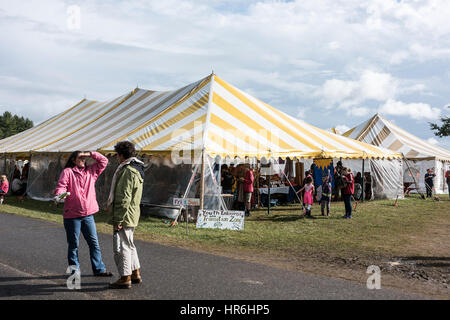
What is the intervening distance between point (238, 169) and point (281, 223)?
2.54 m

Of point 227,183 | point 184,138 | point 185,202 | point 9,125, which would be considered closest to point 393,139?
point 227,183

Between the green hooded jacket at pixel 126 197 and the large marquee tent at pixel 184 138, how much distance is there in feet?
19.3

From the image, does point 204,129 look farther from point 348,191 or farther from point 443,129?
point 443,129

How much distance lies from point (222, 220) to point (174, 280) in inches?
171

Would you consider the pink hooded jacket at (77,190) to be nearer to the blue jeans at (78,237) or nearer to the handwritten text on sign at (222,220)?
the blue jeans at (78,237)

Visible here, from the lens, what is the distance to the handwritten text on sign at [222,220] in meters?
9.17

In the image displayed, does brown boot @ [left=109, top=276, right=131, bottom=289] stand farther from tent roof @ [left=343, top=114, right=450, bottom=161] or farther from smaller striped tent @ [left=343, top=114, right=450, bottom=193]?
tent roof @ [left=343, top=114, right=450, bottom=161]

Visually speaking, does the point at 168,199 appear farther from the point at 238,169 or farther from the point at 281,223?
the point at 281,223

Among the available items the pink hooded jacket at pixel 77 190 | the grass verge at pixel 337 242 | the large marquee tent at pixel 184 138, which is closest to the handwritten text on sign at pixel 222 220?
the grass verge at pixel 337 242

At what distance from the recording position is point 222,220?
9211 mm

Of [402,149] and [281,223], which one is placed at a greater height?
[402,149]

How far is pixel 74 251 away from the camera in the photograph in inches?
190
